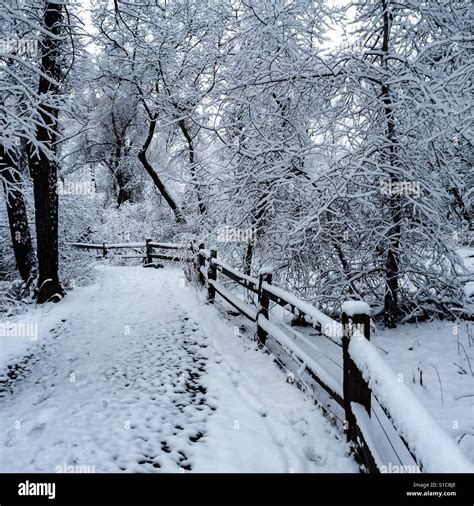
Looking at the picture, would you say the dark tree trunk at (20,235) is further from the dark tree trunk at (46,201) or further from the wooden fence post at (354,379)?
the wooden fence post at (354,379)

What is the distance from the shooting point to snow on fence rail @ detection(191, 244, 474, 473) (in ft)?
6.64

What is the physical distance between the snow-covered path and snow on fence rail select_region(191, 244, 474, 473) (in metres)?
0.41

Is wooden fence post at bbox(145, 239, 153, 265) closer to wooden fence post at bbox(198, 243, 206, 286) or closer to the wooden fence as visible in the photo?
wooden fence post at bbox(198, 243, 206, 286)

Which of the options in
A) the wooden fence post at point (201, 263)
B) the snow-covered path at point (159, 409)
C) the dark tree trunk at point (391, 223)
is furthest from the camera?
the wooden fence post at point (201, 263)

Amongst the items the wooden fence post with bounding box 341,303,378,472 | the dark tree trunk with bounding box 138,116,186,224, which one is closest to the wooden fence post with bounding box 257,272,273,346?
the wooden fence post with bounding box 341,303,378,472

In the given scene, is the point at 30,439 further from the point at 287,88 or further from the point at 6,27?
the point at 6,27

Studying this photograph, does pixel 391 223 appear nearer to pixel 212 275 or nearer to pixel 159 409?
pixel 212 275

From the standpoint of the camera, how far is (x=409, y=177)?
6133 millimetres

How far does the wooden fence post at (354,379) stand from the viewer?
3.42m

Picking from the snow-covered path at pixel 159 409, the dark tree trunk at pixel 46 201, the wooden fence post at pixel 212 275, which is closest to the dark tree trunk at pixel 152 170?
the dark tree trunk at pixel 46 201

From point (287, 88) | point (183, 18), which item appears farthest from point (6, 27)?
point (183, 18)

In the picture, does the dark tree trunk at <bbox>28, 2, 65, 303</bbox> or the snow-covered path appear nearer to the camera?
the snow-covered path

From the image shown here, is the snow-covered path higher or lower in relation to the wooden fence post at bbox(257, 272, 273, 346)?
lower
